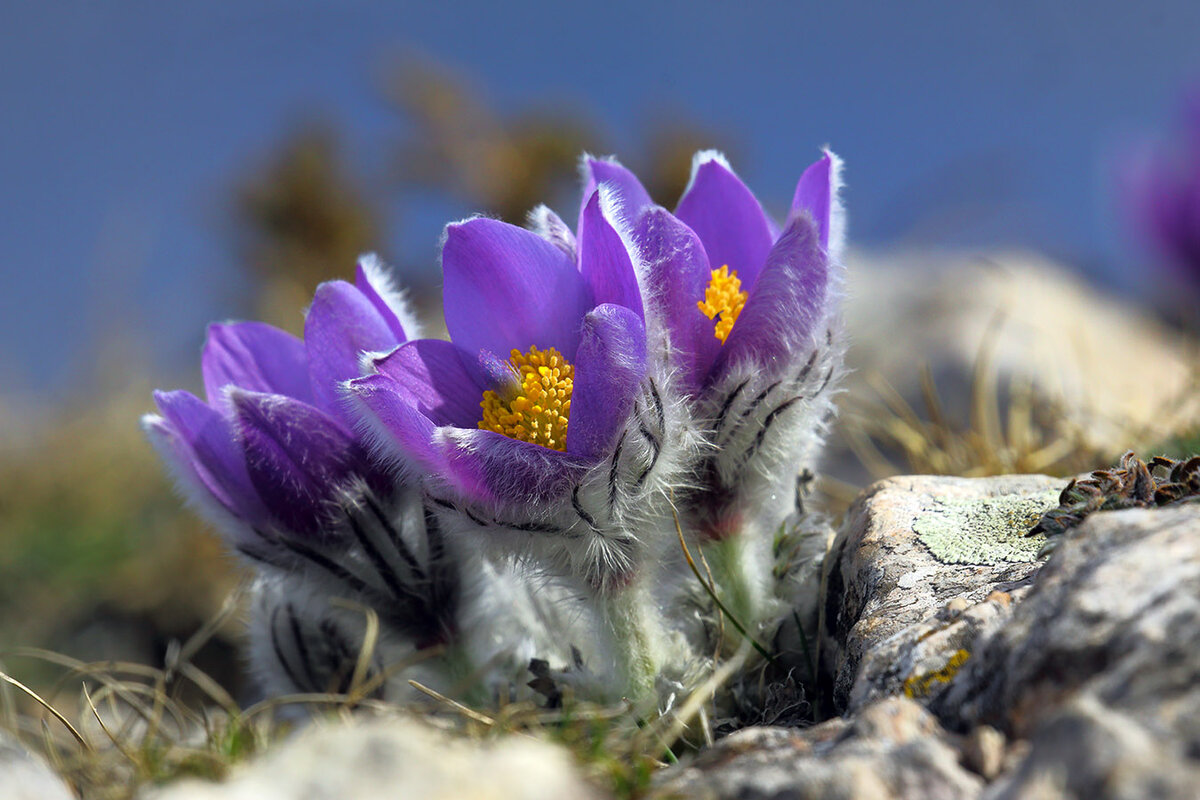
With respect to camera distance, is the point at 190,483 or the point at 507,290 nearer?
the point at 507,290

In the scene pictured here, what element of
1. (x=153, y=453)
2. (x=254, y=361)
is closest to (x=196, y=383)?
(x=153, y=453)

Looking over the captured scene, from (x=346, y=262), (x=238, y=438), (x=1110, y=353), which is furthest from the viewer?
(x=346, y=262)

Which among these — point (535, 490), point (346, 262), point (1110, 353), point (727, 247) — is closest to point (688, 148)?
point (346, 262)

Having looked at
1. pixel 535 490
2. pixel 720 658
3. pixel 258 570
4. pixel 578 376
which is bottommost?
pixel 720 658

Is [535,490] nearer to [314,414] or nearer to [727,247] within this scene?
[314,414]

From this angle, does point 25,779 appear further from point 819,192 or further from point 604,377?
point 819,192
